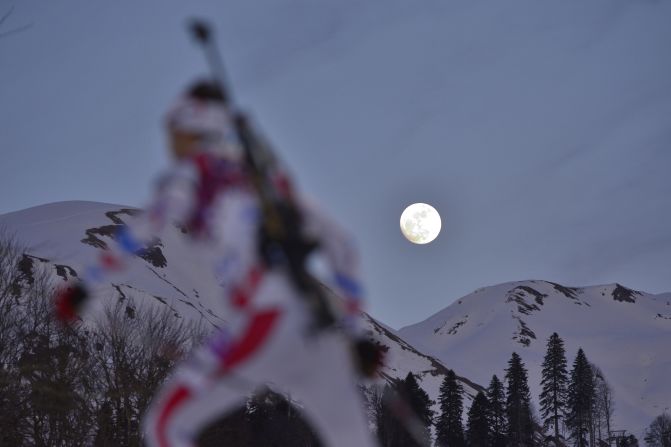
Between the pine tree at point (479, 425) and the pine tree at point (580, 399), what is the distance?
51.1 ft

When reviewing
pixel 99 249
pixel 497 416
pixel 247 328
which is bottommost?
pixel 247 328

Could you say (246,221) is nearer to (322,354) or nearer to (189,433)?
(322,354)

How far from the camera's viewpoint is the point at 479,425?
9281 cm

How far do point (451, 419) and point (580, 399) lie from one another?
22.2 m

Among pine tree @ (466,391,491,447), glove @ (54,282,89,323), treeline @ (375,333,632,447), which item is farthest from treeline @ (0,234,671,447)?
pine tree @ (466,391,491,447)

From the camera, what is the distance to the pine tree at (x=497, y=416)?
93.2 m

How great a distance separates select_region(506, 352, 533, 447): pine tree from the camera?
97.8 meters

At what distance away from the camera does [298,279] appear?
105 inches

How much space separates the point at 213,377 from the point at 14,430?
25871mm

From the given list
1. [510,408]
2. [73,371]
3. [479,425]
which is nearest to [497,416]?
[479,425]

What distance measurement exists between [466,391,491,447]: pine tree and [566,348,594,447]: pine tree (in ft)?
51.1

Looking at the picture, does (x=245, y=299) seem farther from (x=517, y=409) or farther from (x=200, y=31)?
(x=517, y=409)

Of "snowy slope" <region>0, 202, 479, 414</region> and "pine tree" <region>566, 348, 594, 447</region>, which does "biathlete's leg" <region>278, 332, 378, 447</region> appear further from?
"snowy slope" <region>0, 202, 479, 414</region>

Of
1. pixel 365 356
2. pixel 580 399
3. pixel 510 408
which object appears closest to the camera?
pixel 365 356
